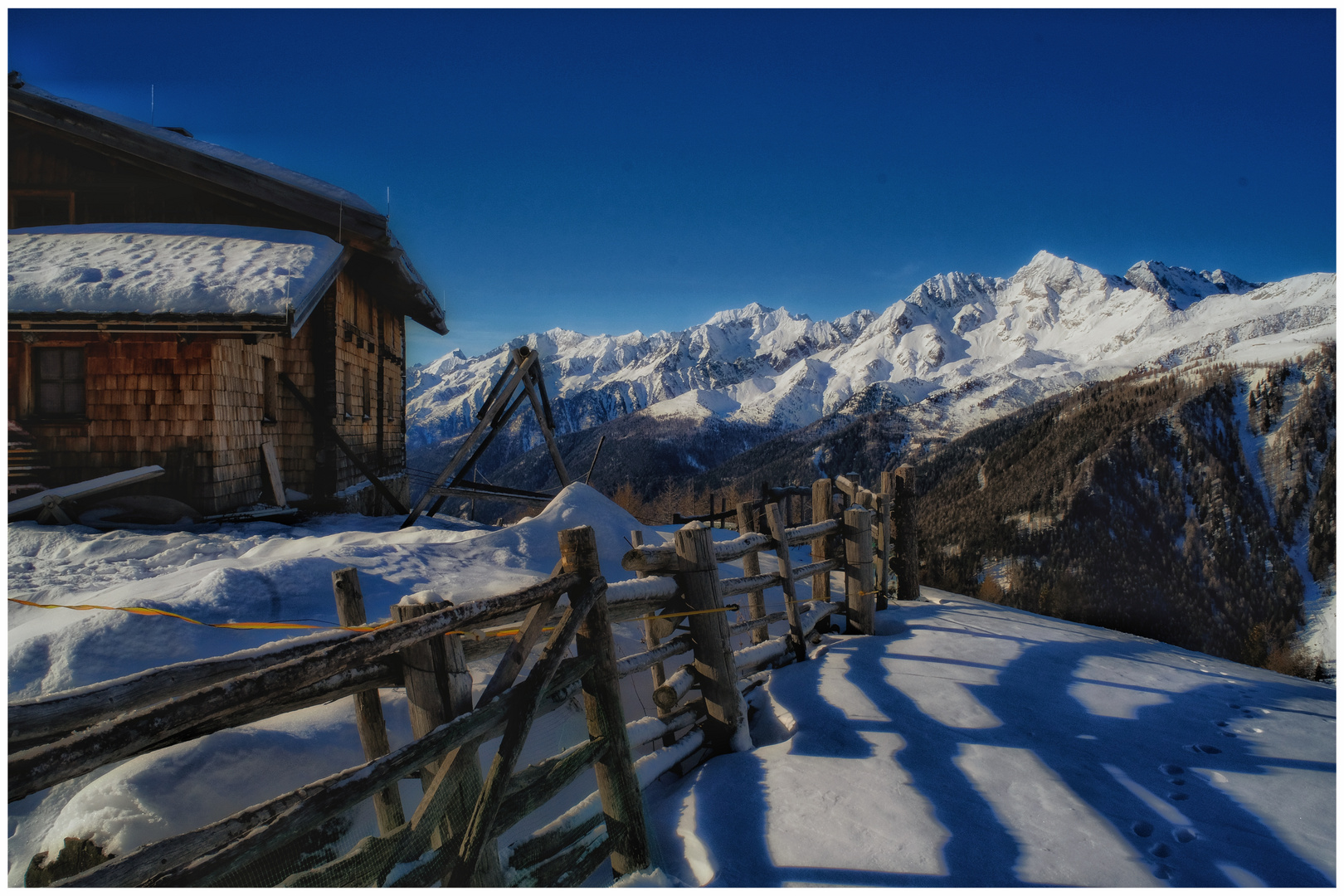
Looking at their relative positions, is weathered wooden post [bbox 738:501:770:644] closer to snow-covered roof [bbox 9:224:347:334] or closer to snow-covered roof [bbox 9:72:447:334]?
snow-covered roof [bbox 9:224:347:334]

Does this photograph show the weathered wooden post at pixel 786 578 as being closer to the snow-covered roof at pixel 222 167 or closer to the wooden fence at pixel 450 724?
the wooden fence at pixel 450 724

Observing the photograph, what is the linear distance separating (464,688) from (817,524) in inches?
196

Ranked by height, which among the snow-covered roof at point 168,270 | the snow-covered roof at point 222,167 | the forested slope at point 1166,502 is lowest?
the forested slope at point 1166,502

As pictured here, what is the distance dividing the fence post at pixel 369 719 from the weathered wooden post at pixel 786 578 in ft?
12.5

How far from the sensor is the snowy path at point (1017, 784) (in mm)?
2885

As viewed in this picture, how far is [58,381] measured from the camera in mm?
8977

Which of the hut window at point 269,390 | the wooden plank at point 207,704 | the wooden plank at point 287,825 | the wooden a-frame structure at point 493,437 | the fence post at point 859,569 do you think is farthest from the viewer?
the hut window at point 269,390

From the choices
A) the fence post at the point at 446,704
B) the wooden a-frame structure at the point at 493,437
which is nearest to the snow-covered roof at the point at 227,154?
the wooden a-frame structure at the point at 493,437

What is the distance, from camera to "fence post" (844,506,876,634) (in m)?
6.92

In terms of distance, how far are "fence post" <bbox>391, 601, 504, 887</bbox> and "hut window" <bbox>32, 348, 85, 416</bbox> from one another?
33.2ft

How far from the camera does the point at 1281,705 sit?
477 centimetres

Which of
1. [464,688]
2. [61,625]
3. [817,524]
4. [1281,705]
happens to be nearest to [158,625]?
[61,625]

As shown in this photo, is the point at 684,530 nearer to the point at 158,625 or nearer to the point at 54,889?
the point at 54,889

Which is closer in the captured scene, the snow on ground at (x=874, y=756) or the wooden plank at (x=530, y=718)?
the wooden plank at (x=530, y=718)
